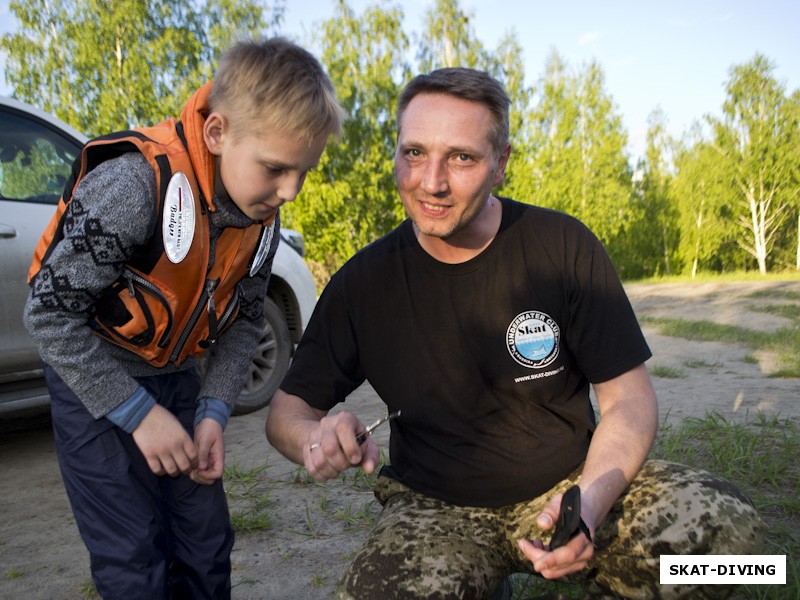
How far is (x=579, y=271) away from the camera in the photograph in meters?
1.88

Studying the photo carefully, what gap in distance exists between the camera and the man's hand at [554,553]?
1398 millimetres

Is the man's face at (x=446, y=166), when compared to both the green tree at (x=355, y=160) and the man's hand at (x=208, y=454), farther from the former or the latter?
the green tree at (x=355, y=160)

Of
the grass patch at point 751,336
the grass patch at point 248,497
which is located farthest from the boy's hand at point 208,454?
the grass patch at point 751,336

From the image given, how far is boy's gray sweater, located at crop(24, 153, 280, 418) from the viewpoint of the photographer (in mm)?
1606

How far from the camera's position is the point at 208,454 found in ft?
6.17

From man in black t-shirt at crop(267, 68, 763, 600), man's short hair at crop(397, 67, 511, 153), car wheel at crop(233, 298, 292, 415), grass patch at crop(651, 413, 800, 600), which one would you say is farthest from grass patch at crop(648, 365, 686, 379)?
man's short hair at crop(397, 67, 511, 153)

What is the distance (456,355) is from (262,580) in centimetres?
A: 118

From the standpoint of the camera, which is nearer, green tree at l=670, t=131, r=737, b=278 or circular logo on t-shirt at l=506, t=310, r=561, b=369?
circular logo on t-shirt at l=506, t=310, r=561, b=369

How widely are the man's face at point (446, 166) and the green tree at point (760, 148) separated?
30009 millimetres

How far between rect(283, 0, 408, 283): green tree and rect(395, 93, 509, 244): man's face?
63.0 feet

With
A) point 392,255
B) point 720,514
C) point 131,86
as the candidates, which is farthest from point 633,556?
point 131,86

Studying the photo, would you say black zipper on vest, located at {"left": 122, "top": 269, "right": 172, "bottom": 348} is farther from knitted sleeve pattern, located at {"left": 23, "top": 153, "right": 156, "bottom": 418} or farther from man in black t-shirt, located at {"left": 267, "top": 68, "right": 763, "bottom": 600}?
man in black t-shirt, located at {"left": 267, "top": 68, "right": 763, "bottom": 600}

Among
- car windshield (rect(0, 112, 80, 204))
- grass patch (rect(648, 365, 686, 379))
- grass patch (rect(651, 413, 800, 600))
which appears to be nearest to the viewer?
grass patch (rect(651, 413, 800, 600))

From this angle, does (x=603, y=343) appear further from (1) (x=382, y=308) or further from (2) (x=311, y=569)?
(2) (x=311, y=569)
